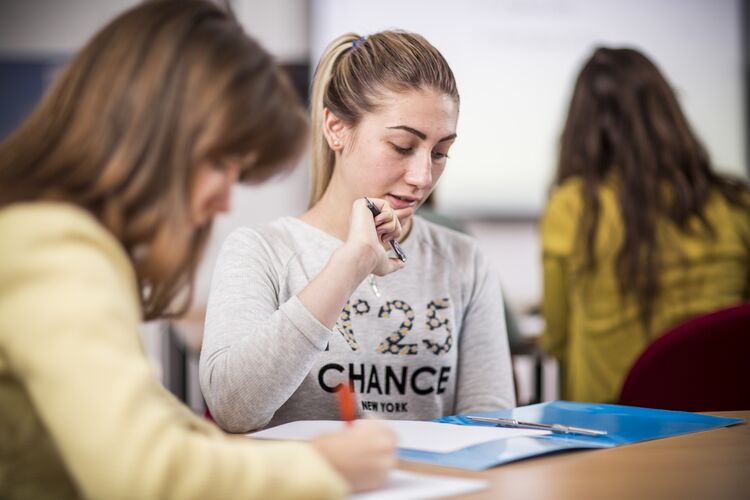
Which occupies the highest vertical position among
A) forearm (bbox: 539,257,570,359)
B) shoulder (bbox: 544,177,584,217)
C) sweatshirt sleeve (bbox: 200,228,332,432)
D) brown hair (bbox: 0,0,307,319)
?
brown hair (bbox: 0,0,307,319)

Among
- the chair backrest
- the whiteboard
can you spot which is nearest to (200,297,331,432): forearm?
the chair backrest

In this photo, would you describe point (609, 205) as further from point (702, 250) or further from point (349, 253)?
point (349, 253)

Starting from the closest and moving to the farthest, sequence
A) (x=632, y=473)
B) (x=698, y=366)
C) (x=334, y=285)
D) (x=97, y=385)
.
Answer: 1. (x=97, y=385)
2. (x=632, y=473)
3. (x=334, y=285)
4. (x=698, y=366)

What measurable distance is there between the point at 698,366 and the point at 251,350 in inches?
30.8

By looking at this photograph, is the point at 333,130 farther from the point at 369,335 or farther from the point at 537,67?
the point at 537,67

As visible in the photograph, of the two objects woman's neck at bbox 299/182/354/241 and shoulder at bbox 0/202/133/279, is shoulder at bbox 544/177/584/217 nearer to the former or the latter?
woman's neck at bbox 299/182/354/241

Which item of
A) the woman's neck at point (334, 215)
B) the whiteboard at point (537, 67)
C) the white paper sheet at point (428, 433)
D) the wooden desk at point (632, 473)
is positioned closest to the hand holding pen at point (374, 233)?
the woman's neck at point (334, 215)

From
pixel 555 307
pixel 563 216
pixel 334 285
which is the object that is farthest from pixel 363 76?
pixel 555 307

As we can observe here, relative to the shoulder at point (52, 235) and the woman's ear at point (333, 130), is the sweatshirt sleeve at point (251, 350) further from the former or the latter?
the shoulder at point (52, 235)

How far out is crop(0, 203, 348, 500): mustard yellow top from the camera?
1.94ft

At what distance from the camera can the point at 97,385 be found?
1.96 ft

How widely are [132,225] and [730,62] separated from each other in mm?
3678

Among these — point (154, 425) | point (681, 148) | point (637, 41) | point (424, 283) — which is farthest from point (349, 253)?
point (637, 41)

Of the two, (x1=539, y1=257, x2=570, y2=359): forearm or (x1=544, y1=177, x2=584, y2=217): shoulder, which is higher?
(x1=544, y1=177, x2=584, y2=217): shoulder
